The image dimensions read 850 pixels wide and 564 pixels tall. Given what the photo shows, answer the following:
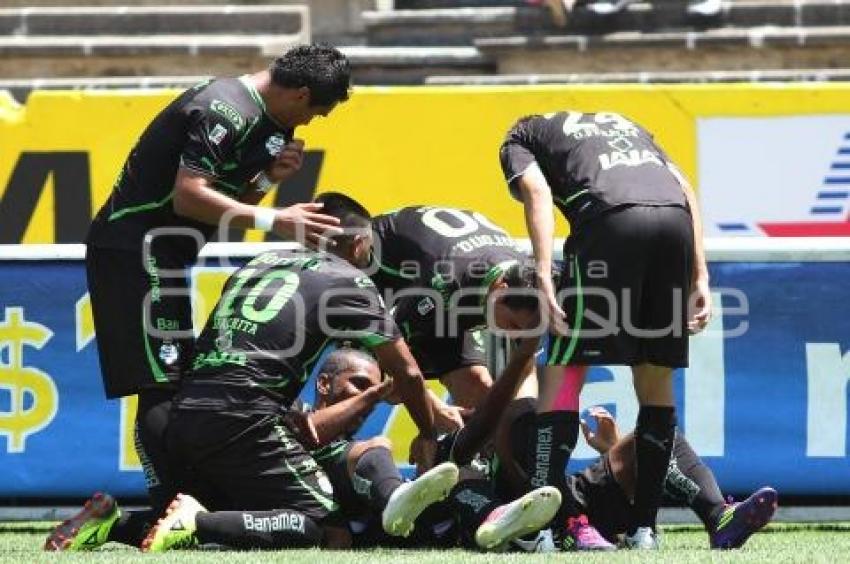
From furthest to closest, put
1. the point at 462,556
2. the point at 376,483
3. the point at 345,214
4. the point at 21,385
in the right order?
the point at 21,385, the point at 345,214, the point at 376,483, the point at 462,556

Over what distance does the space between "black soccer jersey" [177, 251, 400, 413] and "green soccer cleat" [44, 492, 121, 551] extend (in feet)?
1.80

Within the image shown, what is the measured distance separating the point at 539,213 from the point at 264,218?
95cm

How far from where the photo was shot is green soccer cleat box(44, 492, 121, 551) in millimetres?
7230

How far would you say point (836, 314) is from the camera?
8.41 meters

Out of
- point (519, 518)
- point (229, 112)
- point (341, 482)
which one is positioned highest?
point (229, 112)

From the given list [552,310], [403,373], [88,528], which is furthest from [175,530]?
[552,310]

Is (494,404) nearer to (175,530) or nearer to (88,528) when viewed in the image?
(175,530)

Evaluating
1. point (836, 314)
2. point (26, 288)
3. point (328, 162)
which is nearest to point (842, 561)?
point (836, 314)

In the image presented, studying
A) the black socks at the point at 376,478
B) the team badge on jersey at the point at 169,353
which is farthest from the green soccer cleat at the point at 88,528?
the black socks at the point at 376,478

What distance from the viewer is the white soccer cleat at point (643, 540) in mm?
6973

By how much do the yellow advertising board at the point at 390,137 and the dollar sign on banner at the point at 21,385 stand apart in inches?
110

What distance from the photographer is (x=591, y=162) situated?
277 inches

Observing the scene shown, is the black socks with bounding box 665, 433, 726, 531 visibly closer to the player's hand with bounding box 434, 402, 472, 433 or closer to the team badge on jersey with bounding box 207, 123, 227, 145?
the player's hand with bounding box 434, 402, 472, 433

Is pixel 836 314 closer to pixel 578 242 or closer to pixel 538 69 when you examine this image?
pixel 578 242
